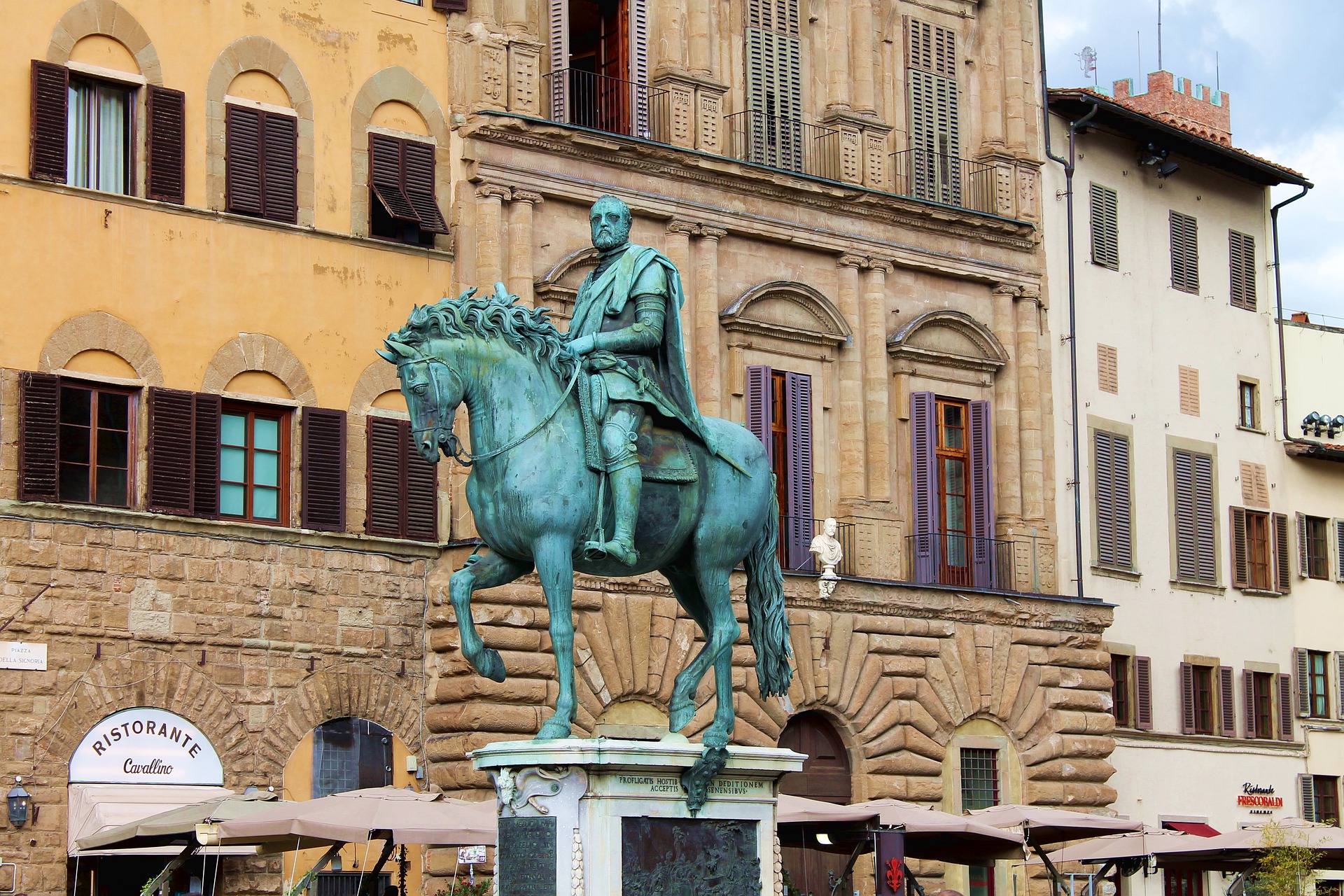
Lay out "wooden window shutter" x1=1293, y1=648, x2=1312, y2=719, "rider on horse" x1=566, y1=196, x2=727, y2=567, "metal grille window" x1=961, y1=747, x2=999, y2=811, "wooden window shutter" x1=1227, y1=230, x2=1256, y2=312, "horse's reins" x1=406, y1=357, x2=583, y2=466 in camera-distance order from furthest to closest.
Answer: "wooden window shutter" x1=1227, y1=230, x2=1256, y2=312, "wooden window shutter" x1=1293, y1=648, x2=1312, y2=719, "metal grille window" x1=961, y1=747, x2=999, y2=811, "rider on horse" x1=566, y1=196, x2=727, y2=567, "horse's reins" x1=406, y1=357, x2=583, y2=466

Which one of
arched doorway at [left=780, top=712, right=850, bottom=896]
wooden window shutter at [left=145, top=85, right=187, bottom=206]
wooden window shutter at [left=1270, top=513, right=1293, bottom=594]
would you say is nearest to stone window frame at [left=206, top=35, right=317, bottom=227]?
wooden window shutter at [left=145, top=85, right=187, bottom=206]

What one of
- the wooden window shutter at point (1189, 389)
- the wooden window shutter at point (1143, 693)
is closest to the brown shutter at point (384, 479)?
the wooden window shutter at point (1143, 693)

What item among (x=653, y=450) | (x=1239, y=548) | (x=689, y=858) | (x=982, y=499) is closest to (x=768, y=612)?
(x=653, y=450)

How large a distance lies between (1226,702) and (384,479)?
15095 mm

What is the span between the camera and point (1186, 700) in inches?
1347

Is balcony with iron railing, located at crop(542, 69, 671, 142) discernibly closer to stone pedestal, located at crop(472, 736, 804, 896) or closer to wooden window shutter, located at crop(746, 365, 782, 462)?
wooden window shutter, located at crop(746, 365, 782, 462)

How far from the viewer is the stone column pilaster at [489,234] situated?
2669 centimetres

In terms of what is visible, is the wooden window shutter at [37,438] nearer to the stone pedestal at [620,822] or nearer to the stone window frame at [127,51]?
the stone window frame at [127,51]

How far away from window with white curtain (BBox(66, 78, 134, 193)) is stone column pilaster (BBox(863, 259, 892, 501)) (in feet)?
34.0

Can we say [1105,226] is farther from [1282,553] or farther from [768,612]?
[768,612]

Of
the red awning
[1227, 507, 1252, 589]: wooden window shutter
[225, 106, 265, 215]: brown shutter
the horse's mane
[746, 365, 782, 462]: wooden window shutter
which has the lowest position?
the red awning

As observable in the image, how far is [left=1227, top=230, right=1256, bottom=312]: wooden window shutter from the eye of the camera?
37.1 meters

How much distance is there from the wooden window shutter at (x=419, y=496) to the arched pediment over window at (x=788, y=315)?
15.5 ft

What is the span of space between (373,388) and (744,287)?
18.6 feet
